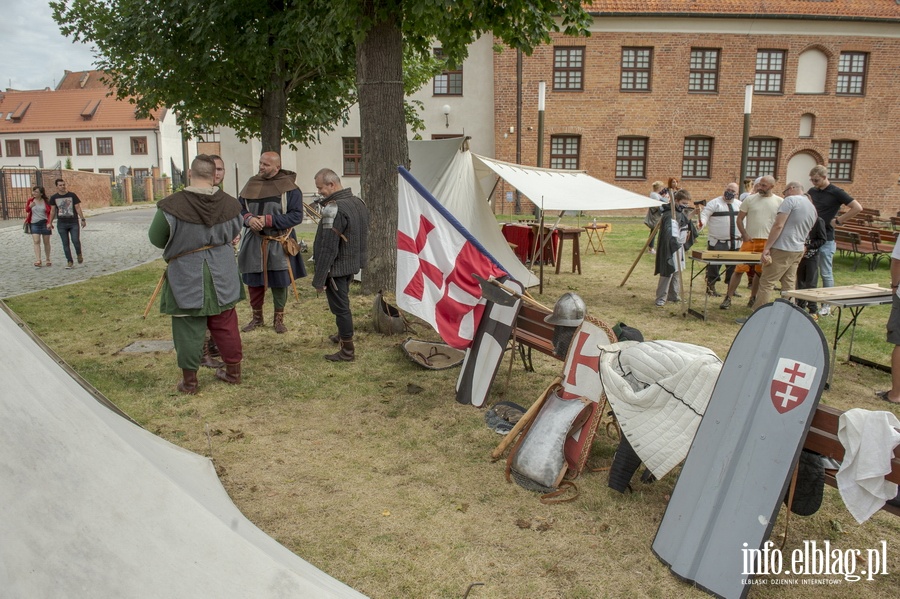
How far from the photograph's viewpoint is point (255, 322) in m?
7.17

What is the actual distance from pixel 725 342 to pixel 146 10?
10054mm

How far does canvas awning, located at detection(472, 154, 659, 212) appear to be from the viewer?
27.9 ft

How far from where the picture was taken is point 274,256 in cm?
657

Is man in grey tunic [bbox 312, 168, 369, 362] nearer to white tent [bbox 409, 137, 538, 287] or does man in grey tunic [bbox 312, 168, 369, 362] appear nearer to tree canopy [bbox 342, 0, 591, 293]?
tree canopy [bbox 342, 0, 591, 293]

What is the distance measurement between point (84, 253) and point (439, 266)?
12491mm

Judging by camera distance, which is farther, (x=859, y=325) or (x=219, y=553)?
(x=859, y=325)

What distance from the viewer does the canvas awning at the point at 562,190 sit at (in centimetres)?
852

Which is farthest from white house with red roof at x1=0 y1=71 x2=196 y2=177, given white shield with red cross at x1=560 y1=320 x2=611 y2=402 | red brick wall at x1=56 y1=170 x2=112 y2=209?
white shield with red cross at x1=560 y1=320 x2=611 y2=402

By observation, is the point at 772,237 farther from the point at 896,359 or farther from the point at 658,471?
the point at 658,471

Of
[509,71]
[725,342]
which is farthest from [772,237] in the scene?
[509,71]

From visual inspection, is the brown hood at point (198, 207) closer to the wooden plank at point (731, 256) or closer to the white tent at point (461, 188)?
the white tent at point (461, 188)

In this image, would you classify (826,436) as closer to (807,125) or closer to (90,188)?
(807,125)

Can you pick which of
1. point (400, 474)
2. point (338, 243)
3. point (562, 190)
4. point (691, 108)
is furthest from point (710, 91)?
point (400, 474)

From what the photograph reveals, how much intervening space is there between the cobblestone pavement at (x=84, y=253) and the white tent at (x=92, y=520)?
8627 mm
